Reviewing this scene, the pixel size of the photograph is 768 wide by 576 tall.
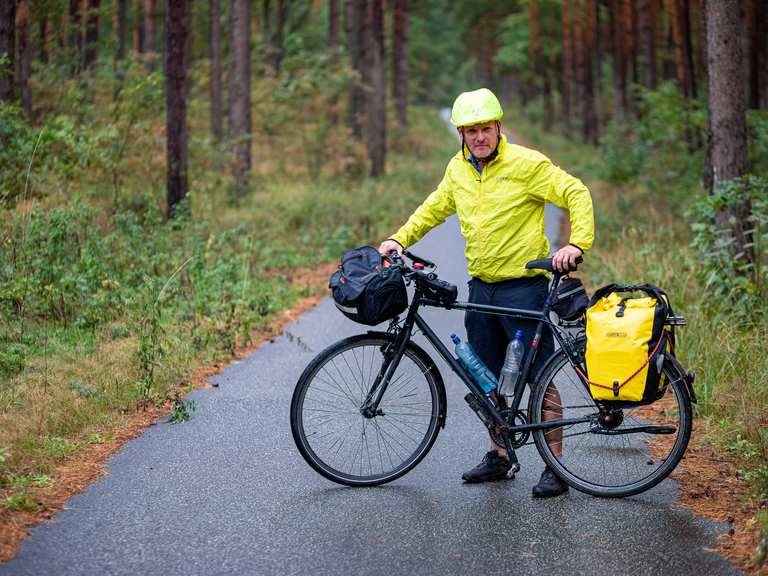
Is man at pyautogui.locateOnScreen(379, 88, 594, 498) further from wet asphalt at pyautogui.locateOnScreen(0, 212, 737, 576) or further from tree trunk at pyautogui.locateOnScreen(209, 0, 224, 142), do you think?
tree trunk at pyautogui.locateOnScreen(209, 0, 224, 142)

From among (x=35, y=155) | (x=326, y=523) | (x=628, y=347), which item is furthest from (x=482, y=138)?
(x=35, y=155)

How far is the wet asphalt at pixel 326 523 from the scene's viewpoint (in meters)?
4.45

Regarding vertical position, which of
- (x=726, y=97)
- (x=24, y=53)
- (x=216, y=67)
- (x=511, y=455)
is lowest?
(x=511, y=455)

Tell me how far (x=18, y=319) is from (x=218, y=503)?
4.57 m

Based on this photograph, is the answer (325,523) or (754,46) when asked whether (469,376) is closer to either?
(325,523)

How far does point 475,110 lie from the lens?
5230mm

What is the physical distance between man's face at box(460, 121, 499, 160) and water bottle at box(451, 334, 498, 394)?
1.05 m

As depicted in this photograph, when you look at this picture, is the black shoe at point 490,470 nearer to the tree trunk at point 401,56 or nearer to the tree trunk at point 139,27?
the tree trunk at point 139,27

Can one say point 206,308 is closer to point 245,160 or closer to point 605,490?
point 605,490

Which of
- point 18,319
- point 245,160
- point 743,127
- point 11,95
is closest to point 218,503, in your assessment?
point 18,319

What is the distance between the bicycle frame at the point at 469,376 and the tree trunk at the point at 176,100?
10.9m

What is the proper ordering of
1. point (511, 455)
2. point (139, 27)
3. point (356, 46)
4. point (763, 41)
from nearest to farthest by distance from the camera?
point (511, 455) → point (763, 41) → point (356, 46) → point (139, 27)

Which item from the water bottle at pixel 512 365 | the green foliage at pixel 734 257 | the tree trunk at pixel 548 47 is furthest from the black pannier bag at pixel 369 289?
the tree trunk at pixel 548 47

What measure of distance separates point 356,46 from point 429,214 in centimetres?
2742
